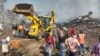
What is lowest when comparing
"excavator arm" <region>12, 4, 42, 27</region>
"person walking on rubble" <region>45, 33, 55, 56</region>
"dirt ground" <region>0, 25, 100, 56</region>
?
"dirt ground" <region>0, 25, 100, 56</region>

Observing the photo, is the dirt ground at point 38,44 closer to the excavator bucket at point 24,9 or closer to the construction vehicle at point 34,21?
the construction vehicle at point 34,21

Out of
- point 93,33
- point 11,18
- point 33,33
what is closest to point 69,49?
point 33,33

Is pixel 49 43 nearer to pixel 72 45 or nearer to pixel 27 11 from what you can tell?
pixel 72 45

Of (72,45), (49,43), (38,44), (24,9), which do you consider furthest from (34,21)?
(72,45)

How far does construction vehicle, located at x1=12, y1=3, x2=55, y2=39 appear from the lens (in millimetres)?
26516

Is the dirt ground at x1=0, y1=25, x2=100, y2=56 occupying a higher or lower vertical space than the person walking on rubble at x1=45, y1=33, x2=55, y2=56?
lower

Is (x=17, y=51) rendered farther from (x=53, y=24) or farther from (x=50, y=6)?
(x=50, y=6)

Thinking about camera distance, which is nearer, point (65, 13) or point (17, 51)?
point (17, 51)

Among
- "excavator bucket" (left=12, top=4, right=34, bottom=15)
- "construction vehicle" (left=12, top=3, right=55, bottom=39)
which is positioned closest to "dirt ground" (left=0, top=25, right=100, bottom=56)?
"construction vehicle" (left=12, top=3, right=55, bottom=39)

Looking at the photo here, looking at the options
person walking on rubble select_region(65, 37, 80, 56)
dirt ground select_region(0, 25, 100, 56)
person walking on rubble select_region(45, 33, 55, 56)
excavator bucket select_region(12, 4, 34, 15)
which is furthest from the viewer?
excavator bucket select_region(12, 4, 34, 15)

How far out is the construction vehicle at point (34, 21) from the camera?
26.5 m

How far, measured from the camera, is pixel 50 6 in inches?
2371

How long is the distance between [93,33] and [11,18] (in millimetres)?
23470

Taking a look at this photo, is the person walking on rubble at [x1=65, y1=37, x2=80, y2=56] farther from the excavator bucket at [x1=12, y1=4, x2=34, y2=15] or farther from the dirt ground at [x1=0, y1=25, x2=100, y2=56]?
the excavator bucket at [x1=12, y1=4, x2=34, y2=15]
